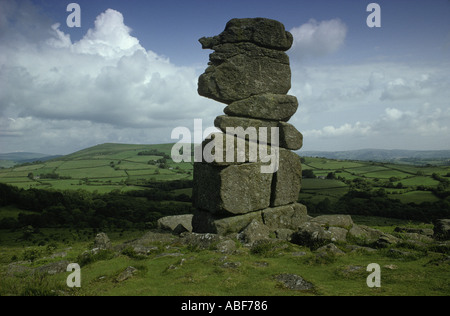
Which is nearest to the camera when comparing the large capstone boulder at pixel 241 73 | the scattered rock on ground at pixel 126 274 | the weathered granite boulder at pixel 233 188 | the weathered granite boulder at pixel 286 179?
the scattered rock on ground at pixel 126 274

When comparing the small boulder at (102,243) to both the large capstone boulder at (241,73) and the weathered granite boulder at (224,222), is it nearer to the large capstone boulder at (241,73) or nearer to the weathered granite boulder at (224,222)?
the weathered granite boulder at (224,222)

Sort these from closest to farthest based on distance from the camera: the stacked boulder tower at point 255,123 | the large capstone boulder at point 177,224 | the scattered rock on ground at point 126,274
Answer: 1. the scattered rock on ground at point 126,274
2. the stacked boulder tower at point 255,123
3. the large capstone boulder at point 177,224

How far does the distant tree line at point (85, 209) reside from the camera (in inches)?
2126

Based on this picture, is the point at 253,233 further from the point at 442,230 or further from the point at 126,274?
the point at 442,230

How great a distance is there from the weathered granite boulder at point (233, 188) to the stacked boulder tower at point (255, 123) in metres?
0.08

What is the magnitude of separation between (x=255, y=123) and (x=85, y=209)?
6280 cm

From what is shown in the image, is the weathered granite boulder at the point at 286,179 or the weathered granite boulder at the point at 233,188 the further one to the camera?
the weathered granite boulder at the point at 286,179

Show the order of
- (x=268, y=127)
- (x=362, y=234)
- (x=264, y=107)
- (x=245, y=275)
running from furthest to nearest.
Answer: (x=268, y=127) < (x=264, y=107) < (x=362, y=234) < (x=245, y=275)

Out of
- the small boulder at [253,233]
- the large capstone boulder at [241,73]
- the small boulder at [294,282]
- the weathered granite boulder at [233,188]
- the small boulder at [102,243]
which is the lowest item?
the small boulder at [102,243]

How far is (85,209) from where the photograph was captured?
229ft

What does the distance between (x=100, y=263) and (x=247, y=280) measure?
333 inches

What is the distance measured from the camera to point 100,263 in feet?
48.2

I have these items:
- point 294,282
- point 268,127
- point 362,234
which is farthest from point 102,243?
point 362,234

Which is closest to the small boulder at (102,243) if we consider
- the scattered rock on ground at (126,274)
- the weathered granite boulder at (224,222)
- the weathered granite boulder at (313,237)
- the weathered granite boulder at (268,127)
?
the scattered rock on ground at (126,274)
